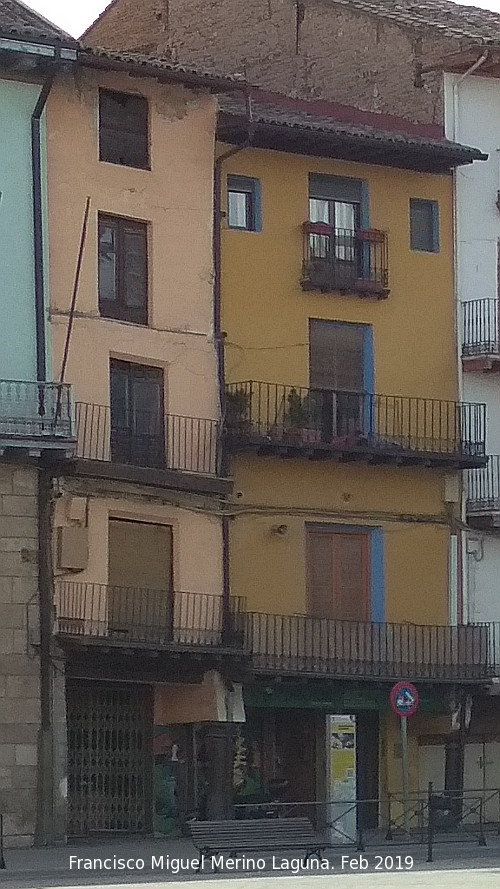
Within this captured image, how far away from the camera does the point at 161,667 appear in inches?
1673

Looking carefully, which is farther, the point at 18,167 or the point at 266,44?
the point at 266,44

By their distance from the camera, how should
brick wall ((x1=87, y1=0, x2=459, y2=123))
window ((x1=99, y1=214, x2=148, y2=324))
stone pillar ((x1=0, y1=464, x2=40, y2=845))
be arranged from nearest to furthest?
stone pillar ((x1=0, y1=464, x2=40, y2=845))
window ((x1=99, y1=214, x2=148, y2=324))
brick wall ((x1=87, y1=0, x2=459, y2=123))

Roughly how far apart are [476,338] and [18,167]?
10.1m

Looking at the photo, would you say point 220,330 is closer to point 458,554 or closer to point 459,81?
point 458,554

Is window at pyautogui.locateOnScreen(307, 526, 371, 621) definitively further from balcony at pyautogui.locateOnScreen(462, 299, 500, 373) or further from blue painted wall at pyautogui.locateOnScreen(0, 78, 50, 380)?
blue painted wall at pyautogui.locateOnScreen(0, 78, 50, 380)

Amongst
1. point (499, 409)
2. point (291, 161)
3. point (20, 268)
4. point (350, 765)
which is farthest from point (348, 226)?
point (350, 765)

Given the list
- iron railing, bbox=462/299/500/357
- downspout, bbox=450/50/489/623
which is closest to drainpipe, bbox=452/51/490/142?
downspout, bbox=450/50/489/623

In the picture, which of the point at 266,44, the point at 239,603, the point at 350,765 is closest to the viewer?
the point at 350,765

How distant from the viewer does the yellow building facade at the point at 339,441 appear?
4481 centimetres

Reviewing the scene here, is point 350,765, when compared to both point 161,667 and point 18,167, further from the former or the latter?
point 18,167

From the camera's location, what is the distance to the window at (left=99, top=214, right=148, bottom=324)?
43.3 metres

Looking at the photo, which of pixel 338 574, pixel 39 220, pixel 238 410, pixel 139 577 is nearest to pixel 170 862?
pixel 139 577

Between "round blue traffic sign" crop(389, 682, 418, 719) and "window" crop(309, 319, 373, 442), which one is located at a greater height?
"window" crop(309, 319, 373, 442)

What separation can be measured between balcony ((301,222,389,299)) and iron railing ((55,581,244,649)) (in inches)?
242
